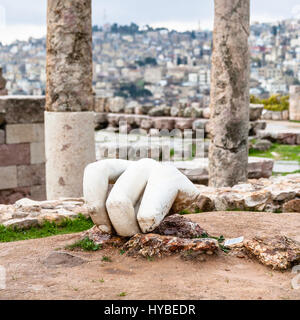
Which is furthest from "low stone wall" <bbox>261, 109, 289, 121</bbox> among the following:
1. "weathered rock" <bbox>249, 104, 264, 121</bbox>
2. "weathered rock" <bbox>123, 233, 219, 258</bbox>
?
"weathered rock" <bbox>123, 233, 219, 258</bbox>

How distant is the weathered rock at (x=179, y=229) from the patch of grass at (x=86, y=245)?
1.88 ft

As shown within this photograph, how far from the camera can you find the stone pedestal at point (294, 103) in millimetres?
21516

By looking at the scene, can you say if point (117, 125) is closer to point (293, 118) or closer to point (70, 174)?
point (293, 118)

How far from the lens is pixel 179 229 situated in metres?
5.25

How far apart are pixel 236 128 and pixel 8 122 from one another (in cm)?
427

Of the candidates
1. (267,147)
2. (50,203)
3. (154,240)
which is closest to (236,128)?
(50,203)

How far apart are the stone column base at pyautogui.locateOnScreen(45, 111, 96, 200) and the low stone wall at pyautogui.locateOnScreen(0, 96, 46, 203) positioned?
2341mm

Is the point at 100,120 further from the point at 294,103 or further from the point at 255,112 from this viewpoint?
the point at 294,103

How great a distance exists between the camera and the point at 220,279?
13.8ft

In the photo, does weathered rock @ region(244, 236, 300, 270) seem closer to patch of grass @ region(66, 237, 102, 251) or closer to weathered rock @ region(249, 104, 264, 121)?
patch of grass @ region(66, 237, 102, 251)

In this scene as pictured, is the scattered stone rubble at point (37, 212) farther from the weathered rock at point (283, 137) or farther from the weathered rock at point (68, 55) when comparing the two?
the weathered rock at point (283, 137)

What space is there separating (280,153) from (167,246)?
10657mm

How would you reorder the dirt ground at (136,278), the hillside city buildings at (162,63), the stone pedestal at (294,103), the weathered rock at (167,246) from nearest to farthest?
the dirt ground at (136,278), the weathered rock at (167,246), the stone pedestal at (294,103), the hillside city buildings at (162,63)

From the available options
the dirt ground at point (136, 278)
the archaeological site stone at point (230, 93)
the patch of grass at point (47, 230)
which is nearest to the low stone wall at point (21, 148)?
the archaeological site stone at point (230, 93)
